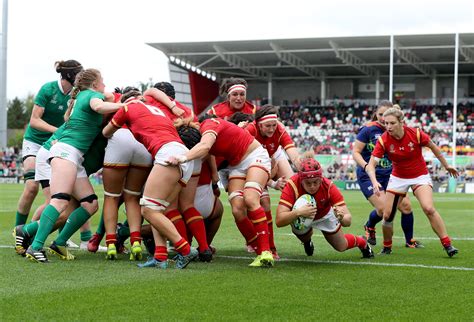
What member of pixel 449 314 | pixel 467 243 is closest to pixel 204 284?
pixel 449 314

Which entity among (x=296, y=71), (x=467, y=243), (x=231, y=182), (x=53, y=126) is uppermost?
(x=296, y=71)

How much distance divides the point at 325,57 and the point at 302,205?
52676mm

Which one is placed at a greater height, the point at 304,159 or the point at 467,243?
the point at 304,159

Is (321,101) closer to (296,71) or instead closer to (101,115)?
(296,71)

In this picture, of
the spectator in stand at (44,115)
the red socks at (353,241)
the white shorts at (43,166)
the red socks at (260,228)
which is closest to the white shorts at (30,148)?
the spectator in stand at (44,115)

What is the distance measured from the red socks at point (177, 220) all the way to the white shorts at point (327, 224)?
124 centimetres

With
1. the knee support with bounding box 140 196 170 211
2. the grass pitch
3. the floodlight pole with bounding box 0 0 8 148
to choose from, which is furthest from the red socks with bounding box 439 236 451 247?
the floodlight pole with bounding box 0 0 8 148

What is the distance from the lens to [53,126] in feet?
33.3

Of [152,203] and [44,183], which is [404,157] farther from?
[44,183]

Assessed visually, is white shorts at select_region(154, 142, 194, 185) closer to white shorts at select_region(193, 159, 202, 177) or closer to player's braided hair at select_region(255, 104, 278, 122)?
white shorts at select_region(193, 159, 202, 177)

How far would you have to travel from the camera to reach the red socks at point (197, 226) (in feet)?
27.9

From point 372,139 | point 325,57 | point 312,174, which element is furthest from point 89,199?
point 325,57

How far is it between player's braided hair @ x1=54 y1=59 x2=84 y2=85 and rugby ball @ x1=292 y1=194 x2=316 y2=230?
320cm

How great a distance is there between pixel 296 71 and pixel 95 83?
188 feet
